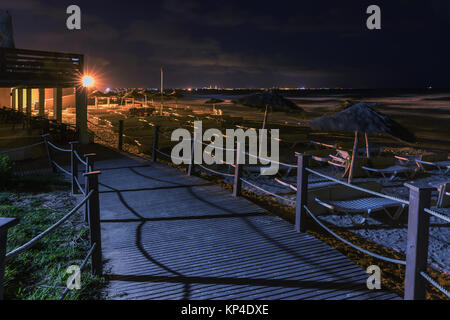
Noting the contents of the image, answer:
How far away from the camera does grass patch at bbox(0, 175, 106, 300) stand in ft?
11.9

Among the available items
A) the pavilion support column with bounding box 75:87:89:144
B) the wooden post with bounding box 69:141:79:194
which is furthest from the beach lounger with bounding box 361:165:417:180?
the pavilion support column with bounding box 75:87:89:144

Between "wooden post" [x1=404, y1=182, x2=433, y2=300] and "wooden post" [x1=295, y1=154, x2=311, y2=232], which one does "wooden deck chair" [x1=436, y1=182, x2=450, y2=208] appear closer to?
"wooden post" [x1=295, y1=154, x2=311, y2=232]

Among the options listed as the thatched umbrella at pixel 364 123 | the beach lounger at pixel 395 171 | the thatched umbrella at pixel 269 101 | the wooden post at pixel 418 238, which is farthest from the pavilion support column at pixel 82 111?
the wooden post at pixel 418 238

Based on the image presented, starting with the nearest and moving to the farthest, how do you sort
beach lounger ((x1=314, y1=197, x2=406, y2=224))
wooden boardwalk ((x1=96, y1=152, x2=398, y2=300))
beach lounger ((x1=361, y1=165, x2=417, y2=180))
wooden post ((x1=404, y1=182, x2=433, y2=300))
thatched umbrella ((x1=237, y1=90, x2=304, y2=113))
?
wooden post ((x1=404, y1=182, x2=433, y2=300))
wooden boardwalk ((x1=96, y1=152, x2=398, y2=300))
beach lounger ((x1=314, y1=197, x2=406, y2=224))
beach lounger ((x1=361, y1=165, x2=417, y2=180))
thatched umbrella ((x1=237, y1=90, x2=304, y2=113))

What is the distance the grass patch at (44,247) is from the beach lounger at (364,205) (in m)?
4.76

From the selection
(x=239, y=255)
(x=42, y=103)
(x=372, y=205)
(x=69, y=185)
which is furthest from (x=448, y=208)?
(x=42, y=103)

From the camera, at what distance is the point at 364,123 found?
10.8 metres

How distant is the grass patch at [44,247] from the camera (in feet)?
11.9

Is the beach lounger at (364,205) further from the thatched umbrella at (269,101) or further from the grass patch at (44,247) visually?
the thatched umbrella at (269,101)

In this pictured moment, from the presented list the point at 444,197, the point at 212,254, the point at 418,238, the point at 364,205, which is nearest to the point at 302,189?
the point at 212,254

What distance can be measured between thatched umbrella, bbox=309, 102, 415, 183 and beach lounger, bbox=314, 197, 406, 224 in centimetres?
254

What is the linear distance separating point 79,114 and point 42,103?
6092 mm

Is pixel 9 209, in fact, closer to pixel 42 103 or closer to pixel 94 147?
pixel 94 147

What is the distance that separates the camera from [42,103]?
19938mm
